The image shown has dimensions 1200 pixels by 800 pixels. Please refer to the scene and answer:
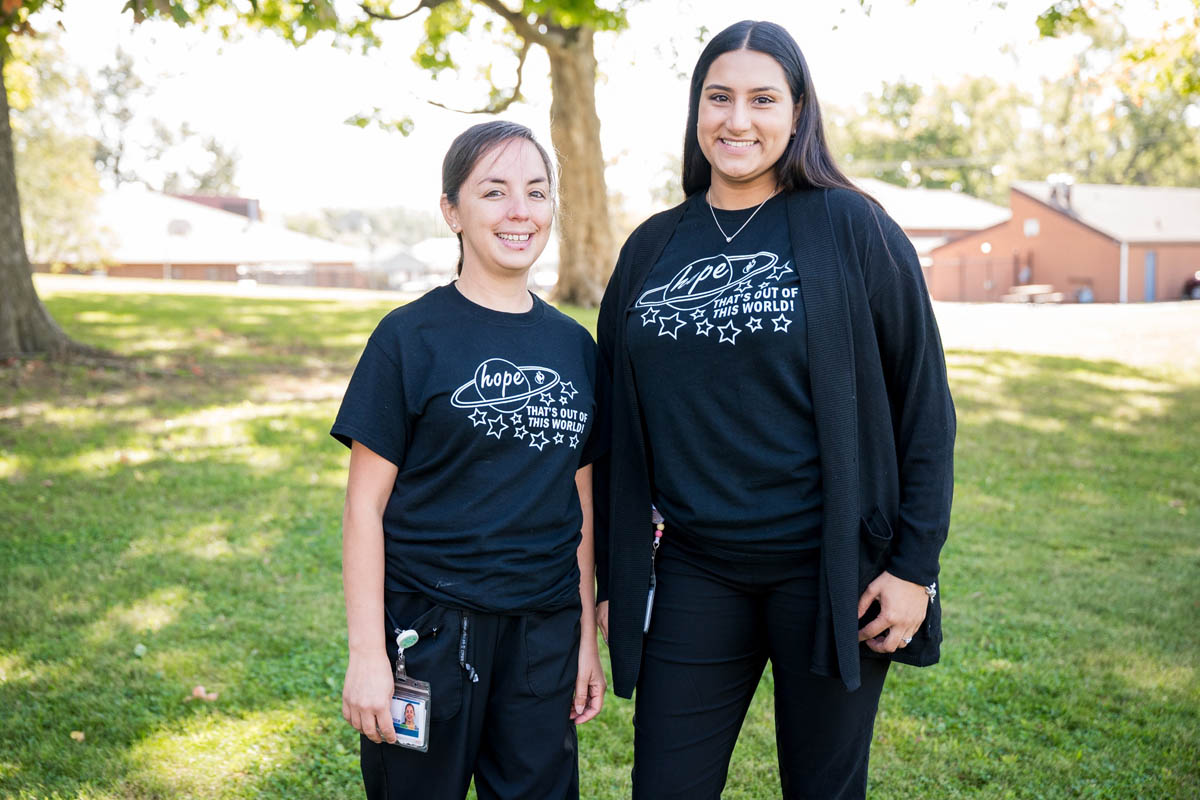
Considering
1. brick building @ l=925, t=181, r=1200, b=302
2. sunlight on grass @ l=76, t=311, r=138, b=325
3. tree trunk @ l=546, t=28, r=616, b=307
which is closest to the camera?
sunlight on grass @ l=76, t=311, r=138, b=325

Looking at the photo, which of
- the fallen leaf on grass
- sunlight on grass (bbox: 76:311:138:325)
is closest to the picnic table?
sunlight on grass (bbox: 76:311:138:325)

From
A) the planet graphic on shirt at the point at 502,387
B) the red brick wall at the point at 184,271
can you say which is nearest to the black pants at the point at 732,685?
the planet graphic on shirt at the point at 502,387

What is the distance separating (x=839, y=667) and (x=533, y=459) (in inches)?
33.0

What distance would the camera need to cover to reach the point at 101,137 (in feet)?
203

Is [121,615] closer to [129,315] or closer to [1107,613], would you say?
[1107,613]

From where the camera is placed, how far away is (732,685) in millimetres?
2396

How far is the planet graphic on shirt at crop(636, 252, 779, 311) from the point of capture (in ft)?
7.41

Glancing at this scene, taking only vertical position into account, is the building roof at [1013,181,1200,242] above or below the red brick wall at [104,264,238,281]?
above

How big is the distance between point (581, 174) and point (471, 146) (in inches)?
529

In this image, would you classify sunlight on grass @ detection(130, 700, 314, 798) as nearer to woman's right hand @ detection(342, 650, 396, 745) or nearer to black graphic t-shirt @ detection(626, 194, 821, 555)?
woman's right hand @ detection(342, 650, 396, 745)

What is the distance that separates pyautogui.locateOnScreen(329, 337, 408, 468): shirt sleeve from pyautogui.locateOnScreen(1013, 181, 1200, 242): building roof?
43.8 metres

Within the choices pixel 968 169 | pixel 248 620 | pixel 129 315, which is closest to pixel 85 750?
pixel 248 620

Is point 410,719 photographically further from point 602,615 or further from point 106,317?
point 106,317

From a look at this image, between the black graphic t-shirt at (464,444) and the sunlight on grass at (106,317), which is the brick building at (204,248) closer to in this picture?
the sunlight on grass at (106,317)
